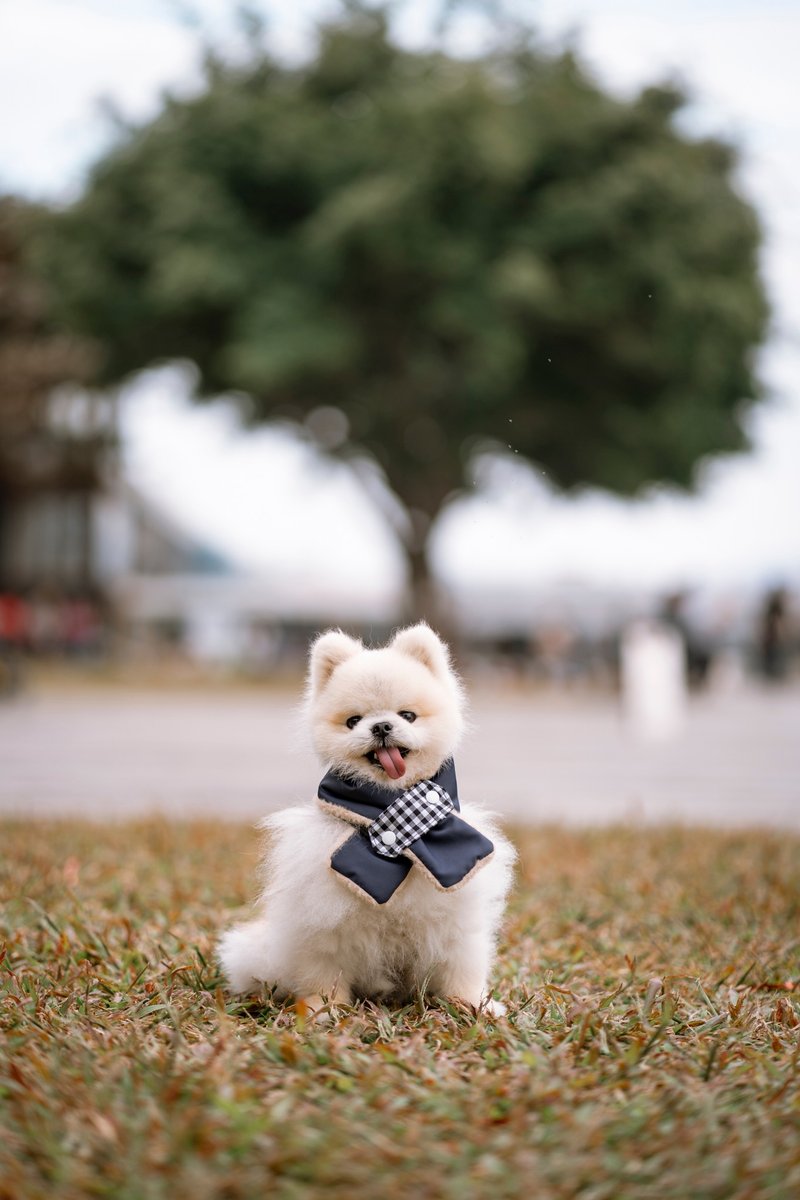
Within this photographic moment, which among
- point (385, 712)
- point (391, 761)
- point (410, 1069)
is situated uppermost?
point (385, 712)

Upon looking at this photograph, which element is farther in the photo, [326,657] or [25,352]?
[25,352]

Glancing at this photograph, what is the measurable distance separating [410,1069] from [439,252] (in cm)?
1781

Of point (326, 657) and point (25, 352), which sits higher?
point (25, 352)

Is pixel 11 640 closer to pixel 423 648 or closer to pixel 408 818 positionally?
pixel 423 648

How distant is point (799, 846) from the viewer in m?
5.98

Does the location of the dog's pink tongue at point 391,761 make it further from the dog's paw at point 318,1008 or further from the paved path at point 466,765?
the dog's paw at point 318,1008

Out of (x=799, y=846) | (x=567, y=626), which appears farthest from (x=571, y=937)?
(x=567, y=626)

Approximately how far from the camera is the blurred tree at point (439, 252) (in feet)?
62.8

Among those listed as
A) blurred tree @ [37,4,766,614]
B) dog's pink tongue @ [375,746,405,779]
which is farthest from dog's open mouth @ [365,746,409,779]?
blurred tree @ [37,4,766,614]

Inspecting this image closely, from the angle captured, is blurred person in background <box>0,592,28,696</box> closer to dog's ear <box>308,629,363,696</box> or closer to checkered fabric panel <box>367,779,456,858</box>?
dog's ear <box>308,629,363,696</box>

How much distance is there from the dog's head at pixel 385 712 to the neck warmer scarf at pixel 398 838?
4 centimetres

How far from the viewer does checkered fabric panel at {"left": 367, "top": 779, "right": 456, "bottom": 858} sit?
2924 millimetres

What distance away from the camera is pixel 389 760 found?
293 centimetres

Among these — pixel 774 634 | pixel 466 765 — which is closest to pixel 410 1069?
pixel 466 765
